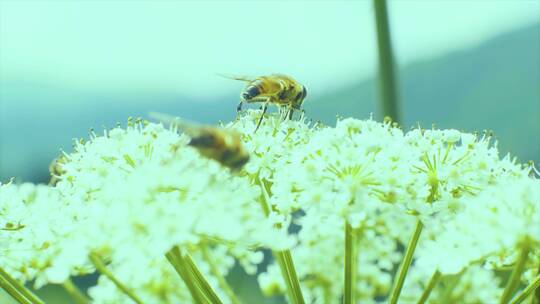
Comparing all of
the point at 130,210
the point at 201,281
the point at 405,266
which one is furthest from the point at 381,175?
the point at 130,210

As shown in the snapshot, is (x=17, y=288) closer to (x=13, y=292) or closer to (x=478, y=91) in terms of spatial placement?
(x=13, y=292)

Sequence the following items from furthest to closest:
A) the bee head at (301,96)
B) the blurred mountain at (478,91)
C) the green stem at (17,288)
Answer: the blurred mountain at (478,91)
the bee head at (301,96)
the green stem at (17,288)

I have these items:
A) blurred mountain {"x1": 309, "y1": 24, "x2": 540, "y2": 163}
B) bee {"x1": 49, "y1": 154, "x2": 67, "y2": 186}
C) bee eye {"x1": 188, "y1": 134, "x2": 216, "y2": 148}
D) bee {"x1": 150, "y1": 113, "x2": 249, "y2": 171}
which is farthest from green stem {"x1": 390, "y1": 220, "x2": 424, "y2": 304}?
blurred mountain {"x1": 309, "y1": 24, "x2": 540, "y2": 163}

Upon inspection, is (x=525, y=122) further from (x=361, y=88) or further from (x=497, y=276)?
(x=497, y=276)

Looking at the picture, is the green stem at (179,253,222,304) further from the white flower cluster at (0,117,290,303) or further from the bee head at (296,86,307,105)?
the bee head at (296,86,307,105)

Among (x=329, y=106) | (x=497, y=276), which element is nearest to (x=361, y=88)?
(x=329, y=106)

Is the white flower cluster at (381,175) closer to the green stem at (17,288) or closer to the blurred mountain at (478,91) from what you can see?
the green stem at (17,288)

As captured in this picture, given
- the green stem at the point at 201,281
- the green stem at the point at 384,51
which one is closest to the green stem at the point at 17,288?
the green stem at the point at 201,281
